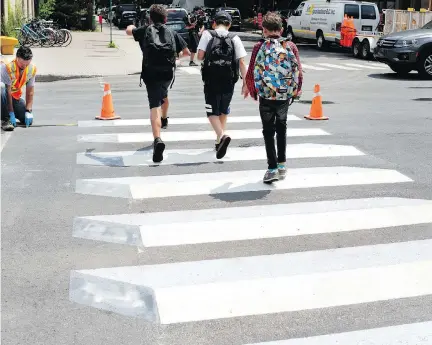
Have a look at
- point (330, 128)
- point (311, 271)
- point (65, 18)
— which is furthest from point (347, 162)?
point (65, 18)

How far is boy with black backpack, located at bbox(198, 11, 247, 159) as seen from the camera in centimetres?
838

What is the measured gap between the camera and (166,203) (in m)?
7.08

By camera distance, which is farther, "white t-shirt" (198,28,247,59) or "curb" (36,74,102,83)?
"curb" (36,74,102,83)

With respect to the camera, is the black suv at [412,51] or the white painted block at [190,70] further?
the white painted block at [190,70]

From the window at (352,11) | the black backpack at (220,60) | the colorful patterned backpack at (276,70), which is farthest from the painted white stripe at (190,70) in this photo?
the colorful patterned backpack at (276,70)

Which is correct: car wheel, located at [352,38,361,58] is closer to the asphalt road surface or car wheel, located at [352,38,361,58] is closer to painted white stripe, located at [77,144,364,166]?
the asphalt road surface

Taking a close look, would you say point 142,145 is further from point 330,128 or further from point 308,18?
point 308,18

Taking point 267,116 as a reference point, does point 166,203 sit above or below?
below

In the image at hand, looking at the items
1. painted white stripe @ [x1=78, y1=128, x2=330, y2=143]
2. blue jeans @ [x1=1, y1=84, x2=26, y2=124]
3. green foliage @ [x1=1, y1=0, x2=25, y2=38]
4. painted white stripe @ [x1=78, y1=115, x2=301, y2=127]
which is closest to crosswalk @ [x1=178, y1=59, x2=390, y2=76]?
green foliage @ [x1=1, y1=0, x2=25, y2=38]

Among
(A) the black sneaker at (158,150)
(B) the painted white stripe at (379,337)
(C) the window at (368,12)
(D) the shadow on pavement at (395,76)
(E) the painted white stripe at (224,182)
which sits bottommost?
(D) the shadow on pavement at (395,76)

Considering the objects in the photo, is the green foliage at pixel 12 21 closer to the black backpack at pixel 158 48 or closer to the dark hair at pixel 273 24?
the black backpack at pixel 158 48

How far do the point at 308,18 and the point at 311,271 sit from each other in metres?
30.2

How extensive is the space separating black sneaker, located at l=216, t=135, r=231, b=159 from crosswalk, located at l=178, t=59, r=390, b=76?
12.4 meters

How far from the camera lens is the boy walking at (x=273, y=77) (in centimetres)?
746
